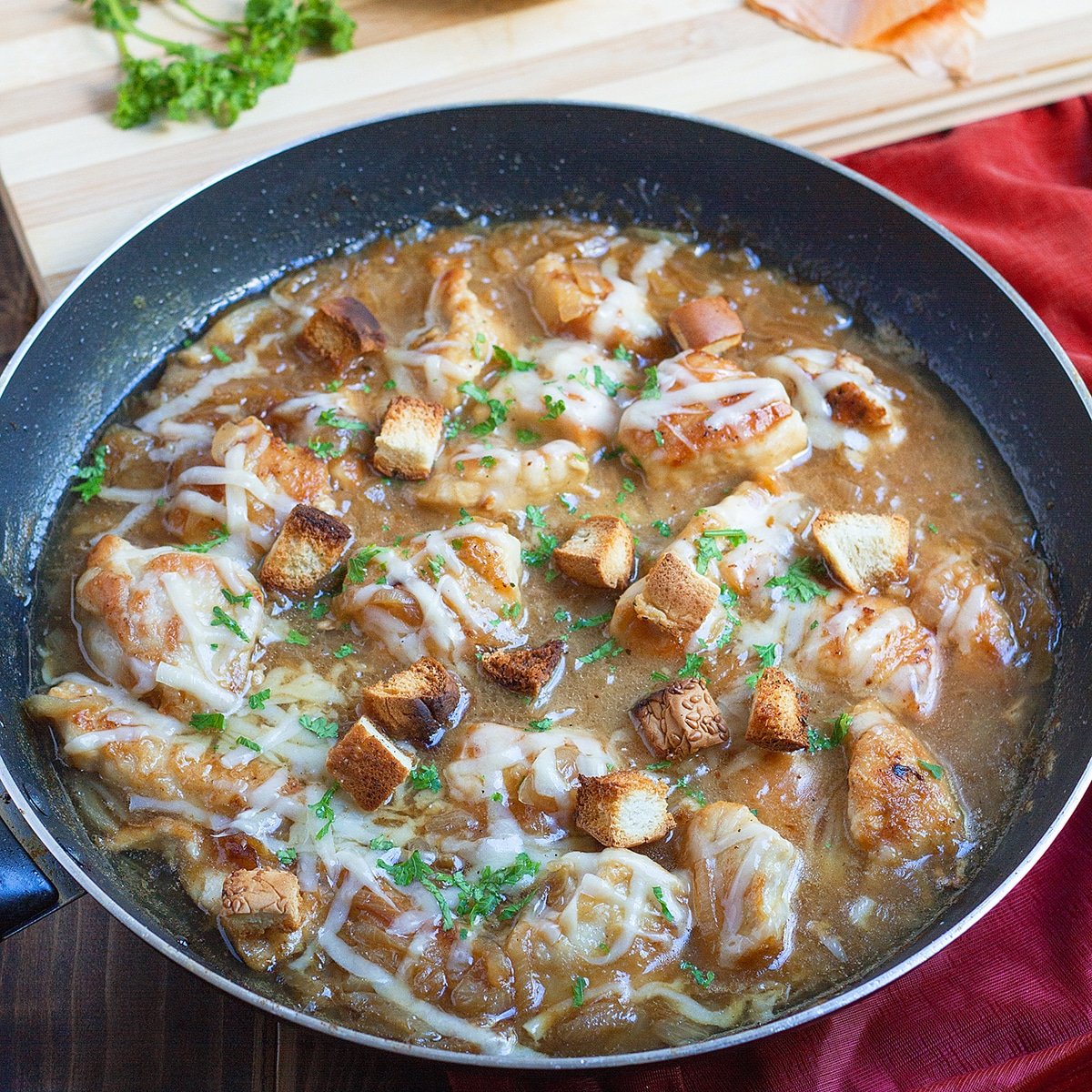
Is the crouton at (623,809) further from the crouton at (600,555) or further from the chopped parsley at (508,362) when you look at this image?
the chopped parsley at (508,362)

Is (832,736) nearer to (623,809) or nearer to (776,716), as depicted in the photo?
(776,716)

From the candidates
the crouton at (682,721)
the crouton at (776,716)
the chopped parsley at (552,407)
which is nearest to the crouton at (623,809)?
the crouton at (682,721)

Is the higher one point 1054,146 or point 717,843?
point 1054,146

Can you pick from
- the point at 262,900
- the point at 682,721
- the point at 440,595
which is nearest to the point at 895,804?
the point at 682,721

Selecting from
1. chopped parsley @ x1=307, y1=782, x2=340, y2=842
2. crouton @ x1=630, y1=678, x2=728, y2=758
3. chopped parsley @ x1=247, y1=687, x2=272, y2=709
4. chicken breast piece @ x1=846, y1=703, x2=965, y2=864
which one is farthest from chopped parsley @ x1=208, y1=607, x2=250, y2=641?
chicken breast piece @ x1=846, y1=703, x2=965, y2=864

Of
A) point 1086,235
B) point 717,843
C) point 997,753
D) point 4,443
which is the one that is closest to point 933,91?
point 1086,235

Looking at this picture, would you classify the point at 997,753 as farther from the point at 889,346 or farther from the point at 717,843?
the point at 889,346
